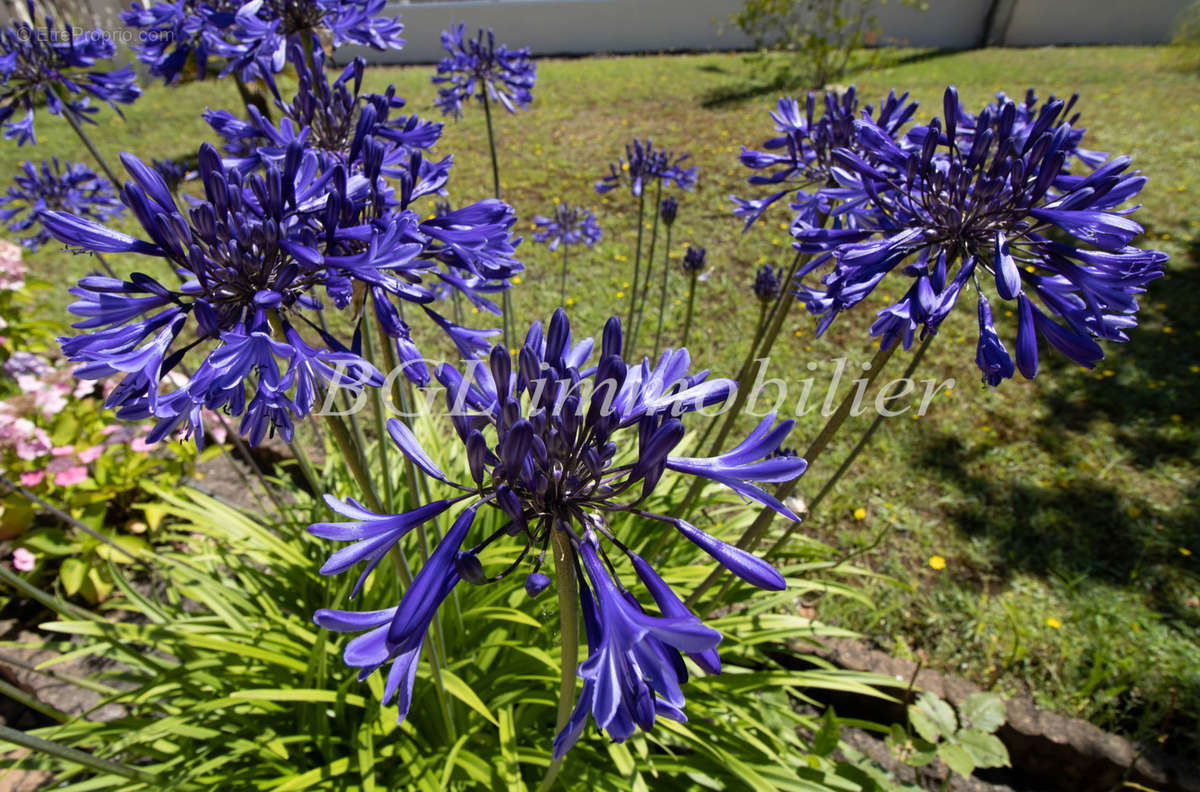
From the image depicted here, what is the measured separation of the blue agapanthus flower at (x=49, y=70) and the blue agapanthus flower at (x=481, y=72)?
5.09 ft

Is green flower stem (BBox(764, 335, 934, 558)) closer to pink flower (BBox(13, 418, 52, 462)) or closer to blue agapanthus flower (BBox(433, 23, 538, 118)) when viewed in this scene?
blue agapanthus flower (BBox(433, 23, 538, 118))

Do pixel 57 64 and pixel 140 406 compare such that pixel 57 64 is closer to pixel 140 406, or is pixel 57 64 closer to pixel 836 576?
pixel 140 406

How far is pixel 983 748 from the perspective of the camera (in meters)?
2.11

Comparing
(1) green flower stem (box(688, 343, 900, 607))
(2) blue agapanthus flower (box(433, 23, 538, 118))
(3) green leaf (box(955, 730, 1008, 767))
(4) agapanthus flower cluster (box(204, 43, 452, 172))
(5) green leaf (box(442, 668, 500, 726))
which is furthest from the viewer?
(2) blue agapanthus flower (box(433, 23, 538, 118))

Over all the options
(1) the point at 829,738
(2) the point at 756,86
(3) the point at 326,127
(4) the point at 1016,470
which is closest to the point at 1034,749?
(1) the point at 829,738

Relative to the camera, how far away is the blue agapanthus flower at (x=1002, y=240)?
4.76 ft

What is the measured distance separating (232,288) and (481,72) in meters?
2.83

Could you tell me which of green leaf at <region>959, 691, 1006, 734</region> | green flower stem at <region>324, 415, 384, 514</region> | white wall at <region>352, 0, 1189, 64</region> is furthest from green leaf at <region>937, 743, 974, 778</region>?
white wall at <region>352, 0, 1189, 64</region>

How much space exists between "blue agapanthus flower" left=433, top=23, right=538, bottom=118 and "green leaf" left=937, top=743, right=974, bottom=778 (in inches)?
141

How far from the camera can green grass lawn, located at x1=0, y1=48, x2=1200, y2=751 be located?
3072 millimetres

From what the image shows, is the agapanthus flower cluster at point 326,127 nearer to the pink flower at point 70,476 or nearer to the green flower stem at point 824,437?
the green flower stem at point 824,437

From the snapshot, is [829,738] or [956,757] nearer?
[956,757]

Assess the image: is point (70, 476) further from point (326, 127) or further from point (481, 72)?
point (481, 72)

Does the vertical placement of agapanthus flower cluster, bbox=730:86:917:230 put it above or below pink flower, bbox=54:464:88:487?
above
